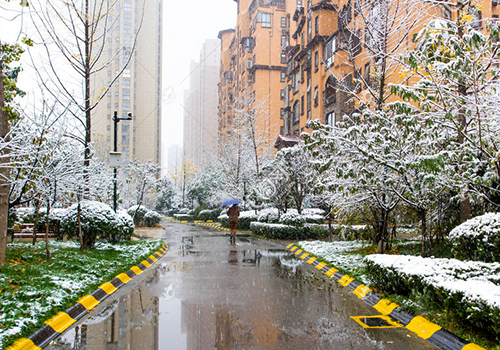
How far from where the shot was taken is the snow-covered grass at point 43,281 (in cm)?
550

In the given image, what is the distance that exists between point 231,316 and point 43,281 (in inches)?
142

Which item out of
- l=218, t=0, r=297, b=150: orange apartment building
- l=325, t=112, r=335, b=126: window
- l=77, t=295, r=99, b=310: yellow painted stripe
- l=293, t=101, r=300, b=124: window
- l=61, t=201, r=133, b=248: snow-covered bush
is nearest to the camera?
l=77, t=295, r=99, b=310: yellow painted stripe

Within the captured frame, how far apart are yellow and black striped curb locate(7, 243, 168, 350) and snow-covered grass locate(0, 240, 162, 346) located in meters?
0.10

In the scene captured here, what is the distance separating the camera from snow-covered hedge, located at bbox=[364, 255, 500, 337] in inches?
195

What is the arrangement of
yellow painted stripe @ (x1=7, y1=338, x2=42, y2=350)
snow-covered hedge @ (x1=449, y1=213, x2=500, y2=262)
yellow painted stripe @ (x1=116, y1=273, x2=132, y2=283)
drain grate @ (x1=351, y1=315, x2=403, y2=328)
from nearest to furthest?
yellow painted stripe @ (x1=7, y1=338, x2=42, y2=350), drain grate @ (x1=351, y1=315, x2=403, y2=328), snow-covered hedge @ (x1=449, y1=213, x2=500, y2=262), yellow painted stripe @ (x1=116, y1=273, x2=132, y2=283)

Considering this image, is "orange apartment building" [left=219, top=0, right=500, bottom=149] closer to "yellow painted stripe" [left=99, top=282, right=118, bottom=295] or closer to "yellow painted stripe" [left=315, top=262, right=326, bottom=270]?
"yellow painted stripe" [left=315, top=262, right=326, bottom=270]

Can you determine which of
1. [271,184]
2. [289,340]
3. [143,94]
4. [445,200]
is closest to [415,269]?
[289,340]

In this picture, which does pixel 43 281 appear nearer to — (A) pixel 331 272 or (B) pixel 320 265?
(A) pixel 331 272

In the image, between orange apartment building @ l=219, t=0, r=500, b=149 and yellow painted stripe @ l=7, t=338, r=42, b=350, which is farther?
orange apartment building @ l=219, t=0, r=500, b=149

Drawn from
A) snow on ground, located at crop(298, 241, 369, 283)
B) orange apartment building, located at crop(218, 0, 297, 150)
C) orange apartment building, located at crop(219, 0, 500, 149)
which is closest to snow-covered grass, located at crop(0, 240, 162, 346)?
snow on ground, located at crop(298, 241, 369, 283)

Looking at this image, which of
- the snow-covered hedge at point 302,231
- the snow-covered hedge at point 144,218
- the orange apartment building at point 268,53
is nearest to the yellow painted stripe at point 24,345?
the snow-covered hedge at point 302,231

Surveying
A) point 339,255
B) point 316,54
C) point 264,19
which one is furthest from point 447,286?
point 264,19

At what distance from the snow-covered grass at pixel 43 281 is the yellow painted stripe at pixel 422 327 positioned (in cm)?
526

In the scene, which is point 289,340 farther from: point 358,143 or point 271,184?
point 271,184
